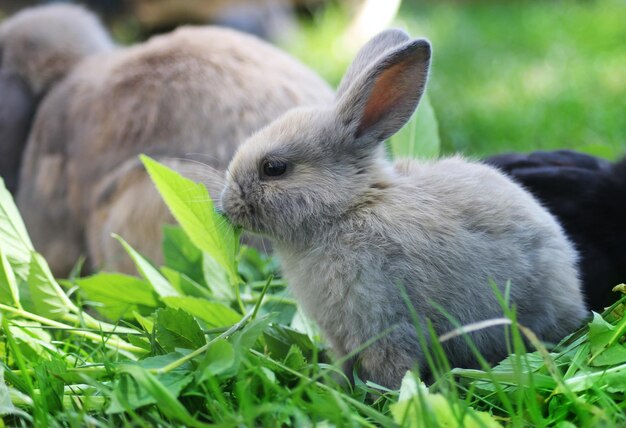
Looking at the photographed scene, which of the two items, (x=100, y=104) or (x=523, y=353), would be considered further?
(x=100, y=104)

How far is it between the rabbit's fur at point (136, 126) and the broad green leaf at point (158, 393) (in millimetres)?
1479

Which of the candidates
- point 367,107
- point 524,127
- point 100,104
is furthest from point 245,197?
point 524,127

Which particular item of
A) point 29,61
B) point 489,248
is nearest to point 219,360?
point 489,248

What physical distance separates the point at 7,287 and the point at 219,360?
812 mm

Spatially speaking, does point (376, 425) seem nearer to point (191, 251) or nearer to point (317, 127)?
point (317, 127)

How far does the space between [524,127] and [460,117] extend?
44cm

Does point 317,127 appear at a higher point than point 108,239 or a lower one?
higher

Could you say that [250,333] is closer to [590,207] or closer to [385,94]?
[385,94]

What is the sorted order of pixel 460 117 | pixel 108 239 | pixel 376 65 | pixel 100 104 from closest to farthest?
pixel 376 65
pixel 108 239
pixel 100 104
pixel 460 117

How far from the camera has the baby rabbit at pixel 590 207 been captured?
245 cm

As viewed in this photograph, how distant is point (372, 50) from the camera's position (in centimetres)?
235

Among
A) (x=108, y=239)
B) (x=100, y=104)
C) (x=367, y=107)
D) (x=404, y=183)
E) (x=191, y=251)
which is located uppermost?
(x=367, y=107)

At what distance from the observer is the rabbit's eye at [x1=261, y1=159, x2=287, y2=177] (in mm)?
2143

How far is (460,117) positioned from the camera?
4.82 meters
